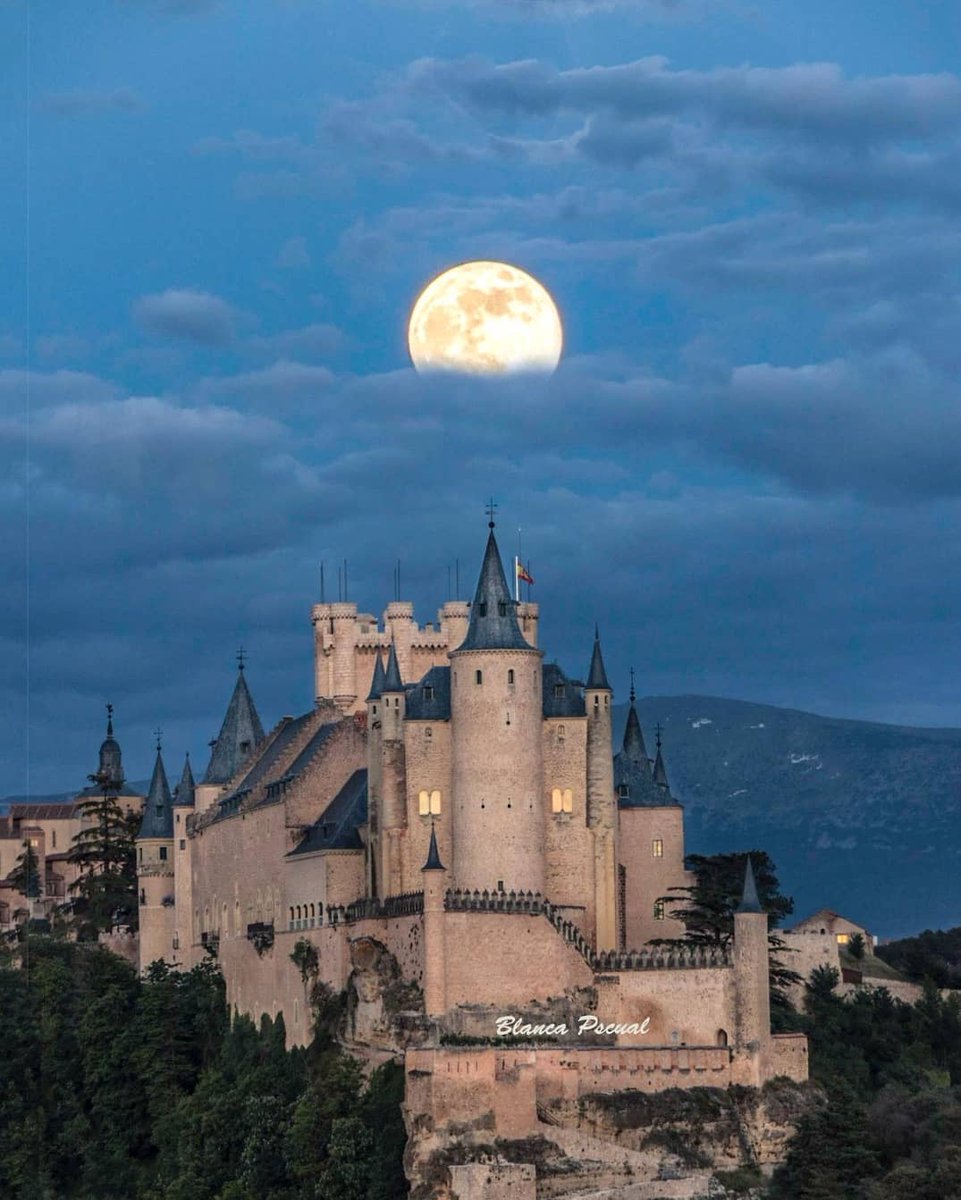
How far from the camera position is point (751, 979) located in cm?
9938

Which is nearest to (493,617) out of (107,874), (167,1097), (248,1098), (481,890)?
(481,890)

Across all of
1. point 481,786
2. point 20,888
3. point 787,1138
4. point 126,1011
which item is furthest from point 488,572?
point 20,888

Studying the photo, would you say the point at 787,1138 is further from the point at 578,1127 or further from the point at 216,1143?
the point at 216,1143

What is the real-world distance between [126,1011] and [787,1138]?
129ft

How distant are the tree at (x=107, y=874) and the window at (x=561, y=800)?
3814 centimetres

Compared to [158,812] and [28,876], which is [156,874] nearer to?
[158,812]

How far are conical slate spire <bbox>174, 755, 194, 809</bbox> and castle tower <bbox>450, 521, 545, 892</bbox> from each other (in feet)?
95.8

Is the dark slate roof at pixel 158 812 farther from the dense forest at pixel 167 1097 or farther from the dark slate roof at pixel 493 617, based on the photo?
the dark slate roof at pixel 493 617

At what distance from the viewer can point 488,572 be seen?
106000 mm

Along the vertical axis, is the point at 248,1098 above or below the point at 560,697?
below

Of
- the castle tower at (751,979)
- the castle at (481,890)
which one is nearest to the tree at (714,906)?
the castle at (481,890)

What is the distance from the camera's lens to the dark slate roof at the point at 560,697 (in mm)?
107562

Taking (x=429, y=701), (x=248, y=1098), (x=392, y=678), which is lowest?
(x=248, y=1098)

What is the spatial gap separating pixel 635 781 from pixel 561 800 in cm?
890
